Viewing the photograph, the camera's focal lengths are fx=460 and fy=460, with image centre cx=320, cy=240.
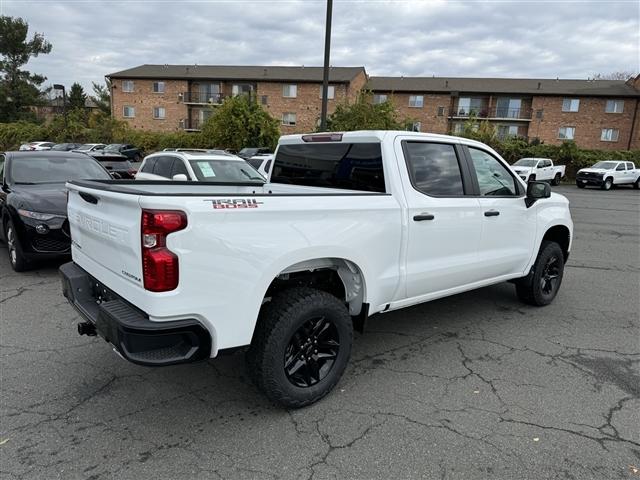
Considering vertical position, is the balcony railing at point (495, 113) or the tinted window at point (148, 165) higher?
the balcony railing at point (495, 113)

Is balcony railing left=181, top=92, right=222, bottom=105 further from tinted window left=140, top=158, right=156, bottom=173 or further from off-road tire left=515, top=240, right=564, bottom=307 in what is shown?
off-road tire left=515, top=240, right=564, bottom=307

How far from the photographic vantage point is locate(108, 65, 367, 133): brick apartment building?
154 feet

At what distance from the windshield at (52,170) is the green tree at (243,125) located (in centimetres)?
2338

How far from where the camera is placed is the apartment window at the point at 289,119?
1879 inches

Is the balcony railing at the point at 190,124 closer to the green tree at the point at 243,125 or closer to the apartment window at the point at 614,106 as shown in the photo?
the green tree at the point at 243,125

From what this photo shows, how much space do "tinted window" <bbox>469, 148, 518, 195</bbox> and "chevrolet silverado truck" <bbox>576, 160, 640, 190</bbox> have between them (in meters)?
28.4

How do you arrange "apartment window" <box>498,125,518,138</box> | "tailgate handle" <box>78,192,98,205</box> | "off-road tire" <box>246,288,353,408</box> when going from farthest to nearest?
1. "apartment window" <box>498,125,518,138</box>
2. "tailgate handle" <box>78,192,98,205</box>
3. "off-road tire" <box>246,288,353,408</box>

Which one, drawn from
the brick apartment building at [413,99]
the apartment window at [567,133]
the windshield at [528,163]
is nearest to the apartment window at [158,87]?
the brick apartment building at [413,99]

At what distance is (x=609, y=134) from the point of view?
43.5 meters

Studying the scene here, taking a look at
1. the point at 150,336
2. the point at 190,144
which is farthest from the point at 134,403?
the point at 190,144

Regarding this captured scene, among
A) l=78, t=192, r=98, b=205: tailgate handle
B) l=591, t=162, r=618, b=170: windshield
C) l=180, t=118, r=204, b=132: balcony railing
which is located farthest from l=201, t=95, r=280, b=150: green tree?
l=78, t=192, r=98, b=205: tailgate handle

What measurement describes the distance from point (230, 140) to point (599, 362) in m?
29.9

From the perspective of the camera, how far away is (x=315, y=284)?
358 centimetres

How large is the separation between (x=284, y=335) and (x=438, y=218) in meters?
1.72
